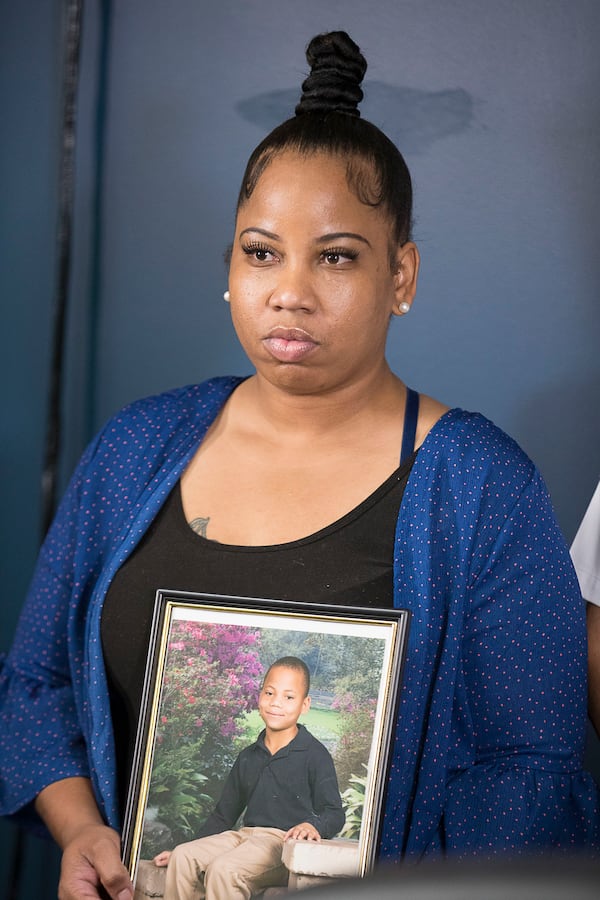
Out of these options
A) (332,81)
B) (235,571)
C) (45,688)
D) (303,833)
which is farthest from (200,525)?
(332,81)

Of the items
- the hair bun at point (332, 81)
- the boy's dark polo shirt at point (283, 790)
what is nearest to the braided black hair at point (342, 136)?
the hair bun at point (332, 81)

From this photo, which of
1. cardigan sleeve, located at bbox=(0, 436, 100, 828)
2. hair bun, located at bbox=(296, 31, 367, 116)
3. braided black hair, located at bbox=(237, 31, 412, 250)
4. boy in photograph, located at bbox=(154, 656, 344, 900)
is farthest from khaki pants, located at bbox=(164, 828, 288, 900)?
hair bun, located at bbox=(296, 31, 367, 116)

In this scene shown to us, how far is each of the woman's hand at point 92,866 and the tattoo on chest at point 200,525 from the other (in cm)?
36

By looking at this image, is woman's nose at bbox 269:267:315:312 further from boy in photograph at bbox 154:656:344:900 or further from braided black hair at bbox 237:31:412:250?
boy in photograph at bbox 154:656:344:900

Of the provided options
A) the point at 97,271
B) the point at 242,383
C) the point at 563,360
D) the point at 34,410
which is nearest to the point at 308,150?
the point at 242,383

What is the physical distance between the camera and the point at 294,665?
113cm

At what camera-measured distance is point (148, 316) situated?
195cm

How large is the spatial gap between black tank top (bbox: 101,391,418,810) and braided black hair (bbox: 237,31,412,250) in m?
0.27

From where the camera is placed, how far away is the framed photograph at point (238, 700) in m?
1.10

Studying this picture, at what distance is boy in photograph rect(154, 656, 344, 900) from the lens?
106 cm

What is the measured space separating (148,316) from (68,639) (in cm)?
69

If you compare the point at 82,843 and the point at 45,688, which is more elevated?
the point at 45,688

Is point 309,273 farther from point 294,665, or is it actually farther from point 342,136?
point 294,665

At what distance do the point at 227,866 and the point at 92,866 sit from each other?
0.25 metres
